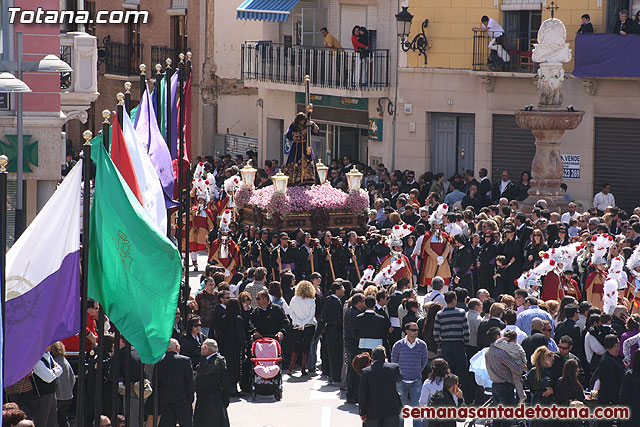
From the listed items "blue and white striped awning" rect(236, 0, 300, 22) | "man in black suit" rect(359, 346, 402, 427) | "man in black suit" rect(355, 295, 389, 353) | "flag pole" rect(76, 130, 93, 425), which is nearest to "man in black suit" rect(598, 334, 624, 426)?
"man in black suit" rect(359, 346, 402, 427)

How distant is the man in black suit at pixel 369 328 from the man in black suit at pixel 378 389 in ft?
6.72

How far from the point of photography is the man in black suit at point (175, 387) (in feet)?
44.7

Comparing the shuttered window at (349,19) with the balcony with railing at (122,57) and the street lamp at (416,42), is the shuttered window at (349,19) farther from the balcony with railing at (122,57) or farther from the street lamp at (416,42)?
the balcony with railing at (122,57)

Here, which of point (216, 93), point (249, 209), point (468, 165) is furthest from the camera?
point (216, 93)

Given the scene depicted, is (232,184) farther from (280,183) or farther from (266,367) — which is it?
(266,367)

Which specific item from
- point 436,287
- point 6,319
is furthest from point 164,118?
point 6,319

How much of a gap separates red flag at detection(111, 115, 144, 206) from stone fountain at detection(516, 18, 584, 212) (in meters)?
14.3

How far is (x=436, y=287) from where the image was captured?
16844 millimetres

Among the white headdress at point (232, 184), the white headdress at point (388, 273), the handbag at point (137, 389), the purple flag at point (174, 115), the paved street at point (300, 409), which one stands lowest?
the paved street at point (300, 409)

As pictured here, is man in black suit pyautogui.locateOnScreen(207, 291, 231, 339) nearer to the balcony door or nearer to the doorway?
the doorway

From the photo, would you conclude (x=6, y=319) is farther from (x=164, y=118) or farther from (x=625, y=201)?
(x=625, y=201)

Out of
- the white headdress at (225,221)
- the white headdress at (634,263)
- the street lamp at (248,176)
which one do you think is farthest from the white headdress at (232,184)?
the white headdress at (634,263)

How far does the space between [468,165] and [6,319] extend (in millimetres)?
22479

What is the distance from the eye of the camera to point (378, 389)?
13.5 metres
